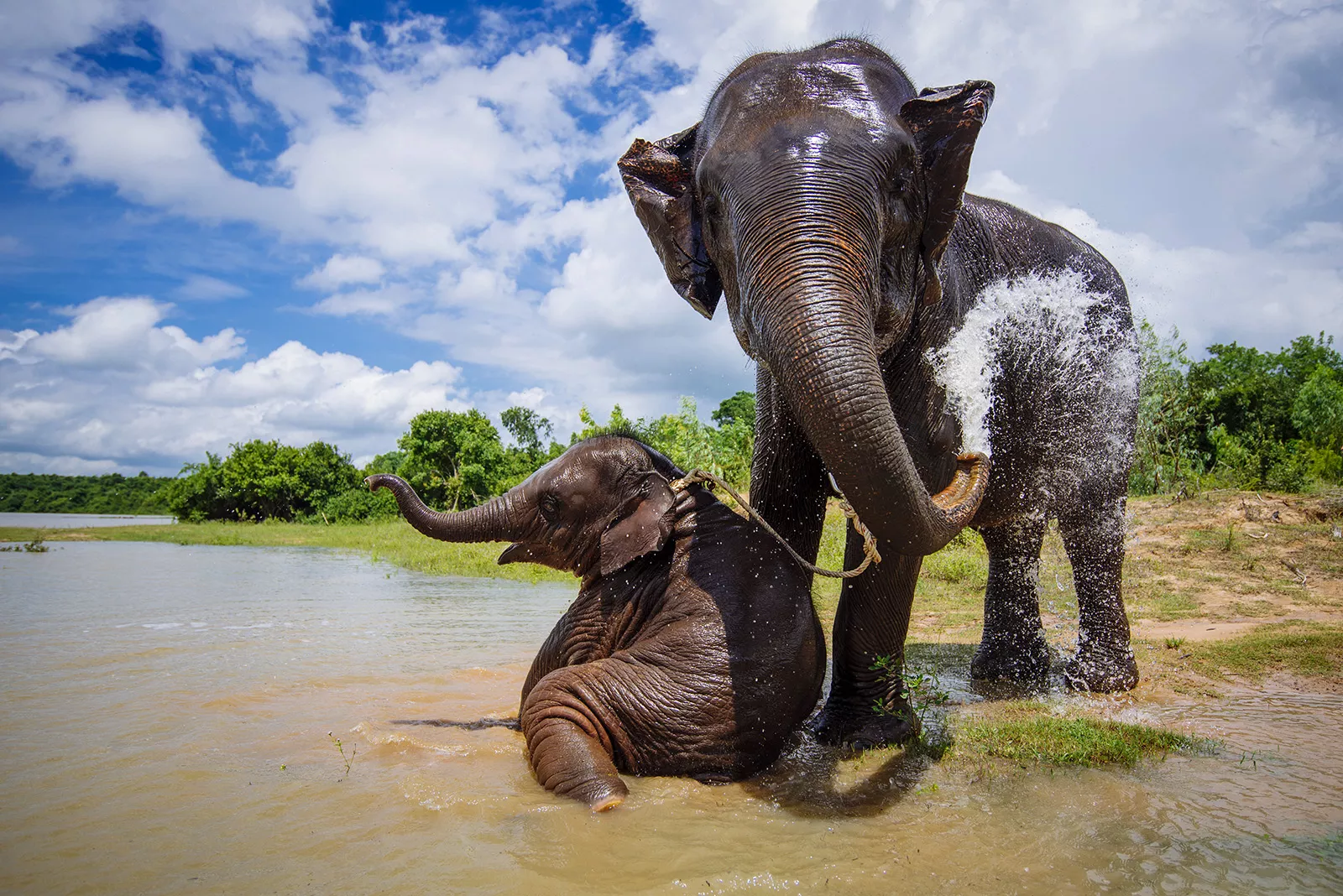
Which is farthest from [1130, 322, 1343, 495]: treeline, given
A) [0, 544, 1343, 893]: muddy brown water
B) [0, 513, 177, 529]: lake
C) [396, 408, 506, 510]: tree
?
[0, 513, 177, 529]: lake

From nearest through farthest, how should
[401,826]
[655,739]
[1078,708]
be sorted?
[401,826] < [655,739] < [1078,708]

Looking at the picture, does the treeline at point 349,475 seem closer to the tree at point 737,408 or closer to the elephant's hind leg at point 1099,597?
the tree at point 737,408

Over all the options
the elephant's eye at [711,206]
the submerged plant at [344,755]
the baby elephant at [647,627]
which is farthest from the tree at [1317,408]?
the submerged plant at [344,755]

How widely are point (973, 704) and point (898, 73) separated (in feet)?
12.8

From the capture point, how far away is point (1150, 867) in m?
3.16

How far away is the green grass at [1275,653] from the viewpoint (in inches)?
256

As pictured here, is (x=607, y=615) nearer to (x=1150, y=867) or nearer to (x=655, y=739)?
(x=655, y=739)

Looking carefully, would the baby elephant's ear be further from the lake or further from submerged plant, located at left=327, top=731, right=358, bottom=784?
the lake

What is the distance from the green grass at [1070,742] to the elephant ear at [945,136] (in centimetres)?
257

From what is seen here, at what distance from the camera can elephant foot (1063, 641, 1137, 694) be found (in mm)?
6258

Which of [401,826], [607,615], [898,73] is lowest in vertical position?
[401,826]

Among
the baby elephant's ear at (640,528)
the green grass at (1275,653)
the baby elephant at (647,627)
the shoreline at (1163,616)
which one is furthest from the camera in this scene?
the green grass at (1275,653)

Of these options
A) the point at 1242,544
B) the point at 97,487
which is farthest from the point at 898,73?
the point at 97,487

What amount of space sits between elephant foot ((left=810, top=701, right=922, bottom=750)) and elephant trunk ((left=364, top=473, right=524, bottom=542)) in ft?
6.54
